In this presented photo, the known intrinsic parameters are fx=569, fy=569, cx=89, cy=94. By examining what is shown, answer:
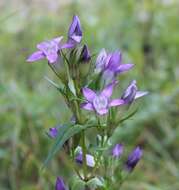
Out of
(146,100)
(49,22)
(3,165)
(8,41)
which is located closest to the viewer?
(3,165)

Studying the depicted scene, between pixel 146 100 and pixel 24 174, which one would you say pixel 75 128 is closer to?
pixel 24 174

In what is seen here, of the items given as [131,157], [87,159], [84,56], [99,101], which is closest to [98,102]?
[99,101]

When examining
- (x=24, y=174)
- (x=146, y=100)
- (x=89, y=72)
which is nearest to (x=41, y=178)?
(x=24, y=174)

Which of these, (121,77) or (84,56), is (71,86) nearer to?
(84,56)

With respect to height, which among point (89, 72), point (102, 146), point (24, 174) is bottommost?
point (24, 174)

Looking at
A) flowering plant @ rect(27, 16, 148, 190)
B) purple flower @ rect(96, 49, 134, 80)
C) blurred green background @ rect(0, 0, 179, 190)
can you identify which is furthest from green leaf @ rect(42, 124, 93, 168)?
blurred green background @ rect(0, 0, 179, 190)

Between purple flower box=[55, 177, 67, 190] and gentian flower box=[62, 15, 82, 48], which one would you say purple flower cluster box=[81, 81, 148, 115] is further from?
purple flower box=[55, 177, 67, 190]
